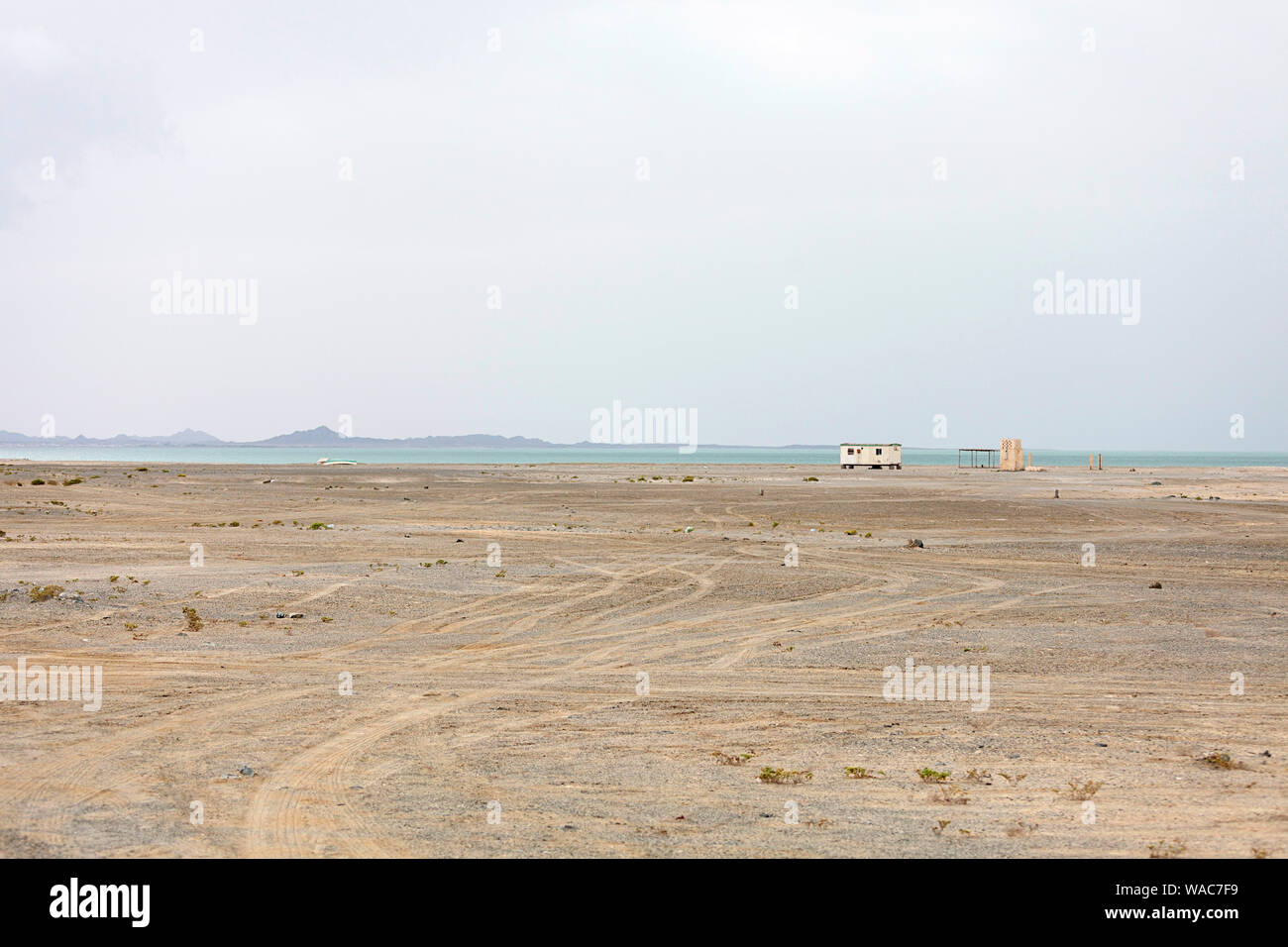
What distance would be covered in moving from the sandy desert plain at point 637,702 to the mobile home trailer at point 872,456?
88.2 meters

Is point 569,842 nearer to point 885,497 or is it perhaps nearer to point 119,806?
point 119,806

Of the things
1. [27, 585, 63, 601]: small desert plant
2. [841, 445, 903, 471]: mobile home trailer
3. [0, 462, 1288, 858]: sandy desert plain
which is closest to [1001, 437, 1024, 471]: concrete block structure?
[841, 445, 903, 471]: mobile home trailer

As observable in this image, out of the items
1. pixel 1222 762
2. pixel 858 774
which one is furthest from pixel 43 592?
pixel 1222 762

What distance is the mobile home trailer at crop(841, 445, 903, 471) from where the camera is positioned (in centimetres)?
11669

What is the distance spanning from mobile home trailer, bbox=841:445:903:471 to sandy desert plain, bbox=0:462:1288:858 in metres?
88.2

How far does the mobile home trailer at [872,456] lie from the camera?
116688mm

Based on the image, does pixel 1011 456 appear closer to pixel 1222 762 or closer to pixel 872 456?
pixel 872 456

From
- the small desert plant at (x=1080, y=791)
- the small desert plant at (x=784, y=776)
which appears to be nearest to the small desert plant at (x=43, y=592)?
the small desert plant at (x=784, y=776)

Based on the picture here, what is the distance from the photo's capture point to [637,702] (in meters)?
11.5

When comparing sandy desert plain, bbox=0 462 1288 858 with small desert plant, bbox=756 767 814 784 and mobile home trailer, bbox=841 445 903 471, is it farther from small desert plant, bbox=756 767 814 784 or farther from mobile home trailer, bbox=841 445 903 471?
mobile home trailer, bbox=841 445 903 471
